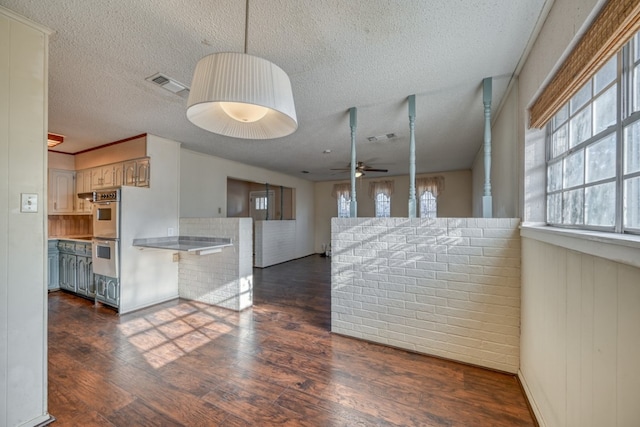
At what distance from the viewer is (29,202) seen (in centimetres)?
155

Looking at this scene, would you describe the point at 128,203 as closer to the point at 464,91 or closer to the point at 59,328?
the point at 59,328

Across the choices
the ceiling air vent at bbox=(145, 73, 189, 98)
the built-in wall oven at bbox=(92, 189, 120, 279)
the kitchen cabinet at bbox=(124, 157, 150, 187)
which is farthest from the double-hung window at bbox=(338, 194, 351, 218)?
the ceiling air vent at bbox=(145, 73, 189, 98)

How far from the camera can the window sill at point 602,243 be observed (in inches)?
31.1

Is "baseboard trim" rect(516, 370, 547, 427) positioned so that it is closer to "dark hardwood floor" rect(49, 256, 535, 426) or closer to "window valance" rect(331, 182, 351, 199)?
"dark hardwood floor" rect(49, 256, 535, 426)

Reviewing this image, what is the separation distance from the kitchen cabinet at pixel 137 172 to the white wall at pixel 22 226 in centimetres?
217

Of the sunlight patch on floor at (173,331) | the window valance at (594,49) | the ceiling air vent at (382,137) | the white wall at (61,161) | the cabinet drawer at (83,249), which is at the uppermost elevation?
the ceiling air vent at (382,137)

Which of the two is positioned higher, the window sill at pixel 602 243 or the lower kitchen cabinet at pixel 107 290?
the window sill at pixel 602 243

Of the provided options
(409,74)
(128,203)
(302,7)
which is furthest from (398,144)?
(128,203)

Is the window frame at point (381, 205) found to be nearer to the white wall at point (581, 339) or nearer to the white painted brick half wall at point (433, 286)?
the white painted brick half wall at point (433, 286)

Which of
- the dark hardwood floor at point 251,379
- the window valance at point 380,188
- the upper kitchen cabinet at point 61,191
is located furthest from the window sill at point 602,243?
the upper kitchen cabinet at point 61,191

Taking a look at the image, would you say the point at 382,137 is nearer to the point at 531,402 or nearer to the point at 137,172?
the point at 531,402

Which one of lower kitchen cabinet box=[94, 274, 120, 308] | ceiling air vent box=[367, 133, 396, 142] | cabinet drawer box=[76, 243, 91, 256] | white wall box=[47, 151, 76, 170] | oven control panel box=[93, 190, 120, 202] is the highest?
ceiling air vent box=[367, 133, 396, 142]

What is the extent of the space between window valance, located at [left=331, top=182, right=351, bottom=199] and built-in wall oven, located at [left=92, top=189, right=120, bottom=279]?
598 centimetres

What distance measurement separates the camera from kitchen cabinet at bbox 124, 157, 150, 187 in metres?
3.67
